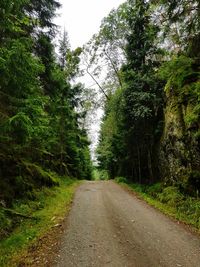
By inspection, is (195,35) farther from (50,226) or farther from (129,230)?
(50,226)

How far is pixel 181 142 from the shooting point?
14.3 m

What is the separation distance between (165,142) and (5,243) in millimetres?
11843

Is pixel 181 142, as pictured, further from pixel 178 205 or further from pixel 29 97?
pixel 29 97

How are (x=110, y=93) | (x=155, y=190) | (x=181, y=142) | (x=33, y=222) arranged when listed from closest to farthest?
(x=33, y=222) < (x=181, y=142) < (x=155, y=190) < (x=110, y=93)

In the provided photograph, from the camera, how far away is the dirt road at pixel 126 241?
620cm

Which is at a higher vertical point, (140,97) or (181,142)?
(140,97)

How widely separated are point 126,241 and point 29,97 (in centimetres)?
587

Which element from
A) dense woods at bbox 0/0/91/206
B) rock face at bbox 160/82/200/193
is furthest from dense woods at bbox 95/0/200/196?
dense woods at bbox 0/0/91/206

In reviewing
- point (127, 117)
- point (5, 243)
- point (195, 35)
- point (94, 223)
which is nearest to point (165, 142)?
point (127, 117)

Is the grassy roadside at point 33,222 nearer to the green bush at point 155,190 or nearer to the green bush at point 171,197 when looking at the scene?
the green bush at point 171,197

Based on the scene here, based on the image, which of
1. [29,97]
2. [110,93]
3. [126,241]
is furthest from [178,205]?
[110,93]

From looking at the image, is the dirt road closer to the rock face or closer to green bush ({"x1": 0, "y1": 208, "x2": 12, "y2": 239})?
green bush ({"x1": 0, "y1": 208, "x2": 12, "y2": 239})

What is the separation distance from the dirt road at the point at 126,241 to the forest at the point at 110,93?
2526mm

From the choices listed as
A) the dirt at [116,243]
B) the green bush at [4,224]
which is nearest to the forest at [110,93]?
the green bush at [4,224]
